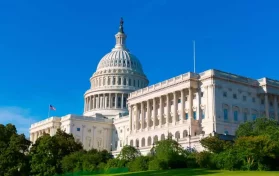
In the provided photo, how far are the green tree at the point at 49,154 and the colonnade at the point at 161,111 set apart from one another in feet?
96.6

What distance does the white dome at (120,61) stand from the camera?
178m

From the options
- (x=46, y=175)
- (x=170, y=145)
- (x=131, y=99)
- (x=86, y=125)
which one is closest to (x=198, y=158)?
(x=170, y=145)

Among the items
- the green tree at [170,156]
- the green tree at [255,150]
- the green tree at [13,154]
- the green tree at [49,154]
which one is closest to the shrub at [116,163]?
the green tree at [170,156]

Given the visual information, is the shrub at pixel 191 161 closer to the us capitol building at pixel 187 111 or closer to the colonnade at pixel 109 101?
the us capitol building at pixel 187 111

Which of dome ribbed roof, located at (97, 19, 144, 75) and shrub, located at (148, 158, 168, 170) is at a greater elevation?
dome ribbed roof, located at (97, 19, 144, 75)

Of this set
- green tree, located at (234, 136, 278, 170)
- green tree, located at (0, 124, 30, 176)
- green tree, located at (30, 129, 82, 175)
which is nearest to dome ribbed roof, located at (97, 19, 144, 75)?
green tree, located at (30, 129, 82, 175)

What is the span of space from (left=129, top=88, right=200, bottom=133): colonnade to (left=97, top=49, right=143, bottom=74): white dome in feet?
161

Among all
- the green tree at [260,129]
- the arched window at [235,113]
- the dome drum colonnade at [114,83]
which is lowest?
the green tree at [260,129]

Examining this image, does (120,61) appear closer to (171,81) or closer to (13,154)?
(171,81)

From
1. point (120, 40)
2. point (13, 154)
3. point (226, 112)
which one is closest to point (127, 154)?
point (13, 154)

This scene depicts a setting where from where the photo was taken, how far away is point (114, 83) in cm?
17238

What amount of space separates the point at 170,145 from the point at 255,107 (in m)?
41.1

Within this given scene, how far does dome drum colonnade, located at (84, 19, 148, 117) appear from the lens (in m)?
168

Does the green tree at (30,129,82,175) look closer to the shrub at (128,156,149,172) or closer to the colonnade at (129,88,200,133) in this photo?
the shrub at (128,156,149,172)
